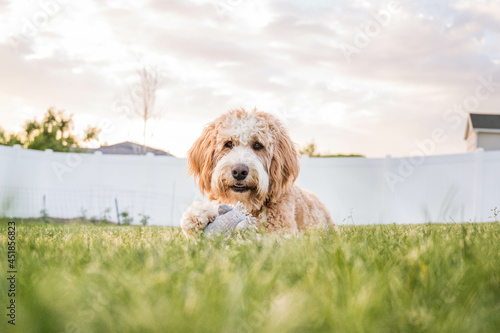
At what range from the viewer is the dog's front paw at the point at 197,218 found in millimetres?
3398

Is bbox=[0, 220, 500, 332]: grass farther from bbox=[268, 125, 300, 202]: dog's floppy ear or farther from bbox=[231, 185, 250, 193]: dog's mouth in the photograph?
bbox=[268, 125, 300, 202]: dog's floppy ear

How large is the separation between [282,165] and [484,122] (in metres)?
25.7

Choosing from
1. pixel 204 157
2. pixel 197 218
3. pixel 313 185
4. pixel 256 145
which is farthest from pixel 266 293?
pixel 313 185

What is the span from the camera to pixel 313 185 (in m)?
12.9

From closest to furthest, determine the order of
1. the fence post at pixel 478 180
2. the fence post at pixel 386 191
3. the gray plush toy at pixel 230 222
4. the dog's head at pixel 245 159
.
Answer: the gray plush toy at pixel 230 222 < the dog's head at pixel 245 159 < the fence post at pixel 478 180 < the fence post at pixel 386 191

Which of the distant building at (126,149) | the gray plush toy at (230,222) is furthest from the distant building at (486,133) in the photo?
the gray plush toy at (230,222)

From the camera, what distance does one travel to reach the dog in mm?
3471

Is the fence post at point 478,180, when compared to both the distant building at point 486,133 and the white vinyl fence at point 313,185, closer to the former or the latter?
the white vinyl fence at point 313,185

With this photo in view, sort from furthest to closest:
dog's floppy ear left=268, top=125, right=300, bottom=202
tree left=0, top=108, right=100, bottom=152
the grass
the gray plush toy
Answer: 1. tree left=0, top=108, right=100, bottom=152
2. dog's floppy ear left=268, top=125, right=300, bottom=202
3. the gray plush toy
4. the grass

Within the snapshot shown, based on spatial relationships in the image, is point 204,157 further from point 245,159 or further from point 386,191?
point 386,191

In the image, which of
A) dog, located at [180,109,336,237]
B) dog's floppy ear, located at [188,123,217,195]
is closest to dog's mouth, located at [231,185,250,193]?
dog, located at [180,109,336,237]

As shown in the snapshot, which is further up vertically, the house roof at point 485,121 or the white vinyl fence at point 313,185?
the house roof at point 485,121

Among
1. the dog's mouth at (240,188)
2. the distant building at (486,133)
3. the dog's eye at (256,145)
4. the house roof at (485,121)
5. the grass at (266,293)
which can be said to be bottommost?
the grass at (266,293)

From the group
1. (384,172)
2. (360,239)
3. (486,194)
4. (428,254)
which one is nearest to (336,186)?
(384,172)
